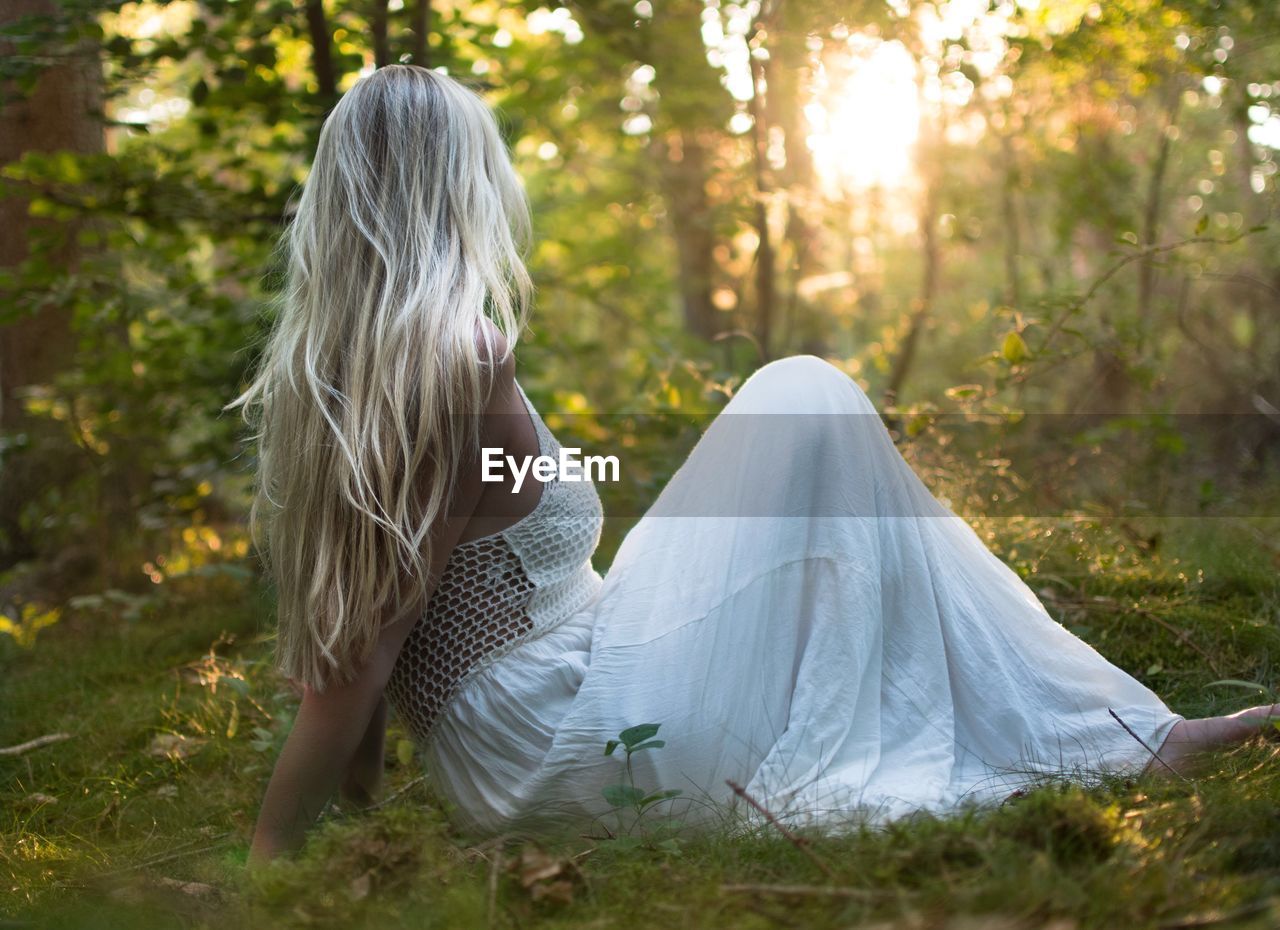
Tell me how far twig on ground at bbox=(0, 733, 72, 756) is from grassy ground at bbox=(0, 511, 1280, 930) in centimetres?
2

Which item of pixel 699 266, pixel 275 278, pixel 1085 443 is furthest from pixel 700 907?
pixel 699 266

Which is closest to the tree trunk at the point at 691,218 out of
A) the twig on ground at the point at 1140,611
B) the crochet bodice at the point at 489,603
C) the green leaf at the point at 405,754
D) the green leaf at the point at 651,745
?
the twig on ground at the point at 1140,611

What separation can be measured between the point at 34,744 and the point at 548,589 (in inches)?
57.5

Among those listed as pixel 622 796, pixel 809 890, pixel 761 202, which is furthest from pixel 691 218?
pixel 809 890

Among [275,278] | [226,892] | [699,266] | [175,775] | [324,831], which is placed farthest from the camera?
[699,266]

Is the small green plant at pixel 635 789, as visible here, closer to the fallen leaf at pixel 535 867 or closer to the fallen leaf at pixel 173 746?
the fallen leaf at pixel 535 867

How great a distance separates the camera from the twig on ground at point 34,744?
99.9 inches

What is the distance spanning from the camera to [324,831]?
5.24 ft

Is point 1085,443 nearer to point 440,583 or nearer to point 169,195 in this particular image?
point 440,583

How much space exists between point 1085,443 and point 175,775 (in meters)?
3.22

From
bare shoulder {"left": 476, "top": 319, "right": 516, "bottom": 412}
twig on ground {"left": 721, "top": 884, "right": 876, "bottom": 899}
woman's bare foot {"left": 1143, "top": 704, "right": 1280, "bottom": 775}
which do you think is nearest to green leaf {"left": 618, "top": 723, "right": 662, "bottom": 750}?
twig on ground {"left": 721, "top": 884, "right": 876, "bottom": 899}

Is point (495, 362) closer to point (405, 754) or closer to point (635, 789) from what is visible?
point (635, 789)

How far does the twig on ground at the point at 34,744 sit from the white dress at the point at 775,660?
45.3 inches

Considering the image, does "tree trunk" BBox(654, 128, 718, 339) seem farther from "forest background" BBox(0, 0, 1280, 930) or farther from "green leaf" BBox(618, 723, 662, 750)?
"green leaf" BBox(618, 723, 662, 750)
